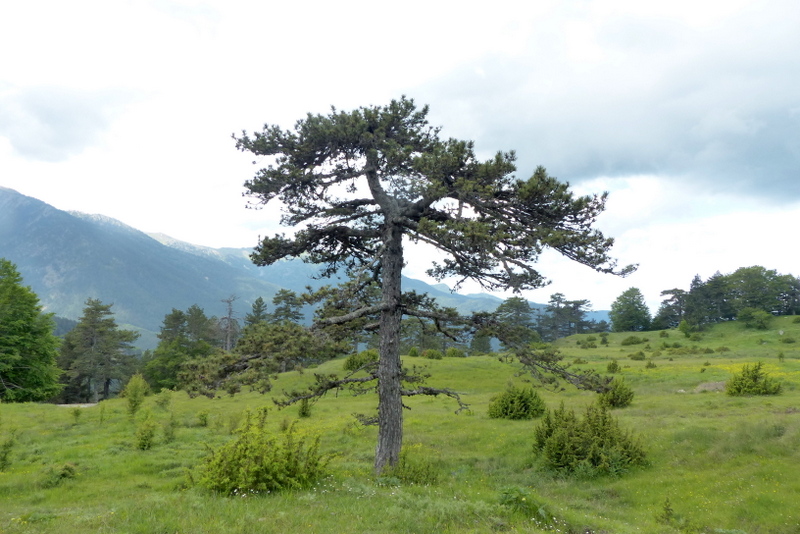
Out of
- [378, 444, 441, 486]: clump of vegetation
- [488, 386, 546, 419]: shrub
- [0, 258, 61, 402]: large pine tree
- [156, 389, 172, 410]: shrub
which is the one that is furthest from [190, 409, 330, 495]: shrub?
[0, 258, 61, 402]: large pine tree

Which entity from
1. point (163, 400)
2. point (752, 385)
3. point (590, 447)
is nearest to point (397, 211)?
point (590, 447)

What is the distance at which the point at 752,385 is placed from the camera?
19969 millimetres

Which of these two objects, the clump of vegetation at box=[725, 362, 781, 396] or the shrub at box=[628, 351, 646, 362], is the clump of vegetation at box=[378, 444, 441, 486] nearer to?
the clump of vegetation at box=[725, 362, 781, 396]

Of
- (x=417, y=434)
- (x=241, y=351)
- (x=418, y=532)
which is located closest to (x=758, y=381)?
(x=417, y=434)

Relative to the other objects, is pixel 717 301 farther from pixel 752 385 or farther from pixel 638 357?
pixel 752 385

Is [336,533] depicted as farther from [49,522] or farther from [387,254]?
[387,254]

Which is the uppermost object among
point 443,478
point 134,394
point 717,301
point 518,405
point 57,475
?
point 717,301

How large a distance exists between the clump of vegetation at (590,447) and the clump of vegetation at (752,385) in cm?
1106

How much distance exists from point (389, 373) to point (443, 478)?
404cm

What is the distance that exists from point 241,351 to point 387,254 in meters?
4.61

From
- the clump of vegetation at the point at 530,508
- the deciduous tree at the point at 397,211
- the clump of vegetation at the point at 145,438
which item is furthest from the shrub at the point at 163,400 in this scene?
the clump of vegetation at the point at 530,508

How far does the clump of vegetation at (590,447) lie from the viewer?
12.7 m

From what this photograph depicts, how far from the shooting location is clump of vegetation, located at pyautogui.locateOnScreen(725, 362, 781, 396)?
19828 millimetres

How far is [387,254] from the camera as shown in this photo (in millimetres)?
11570
